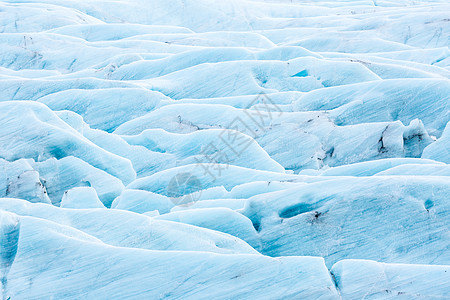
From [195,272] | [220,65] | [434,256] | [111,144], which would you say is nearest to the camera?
[195,272]

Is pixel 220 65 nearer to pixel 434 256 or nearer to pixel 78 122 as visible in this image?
pixel 78 122

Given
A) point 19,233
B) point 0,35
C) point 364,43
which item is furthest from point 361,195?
point 0,35

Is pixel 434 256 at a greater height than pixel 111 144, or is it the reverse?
pixel 434 256

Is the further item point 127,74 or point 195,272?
point 127,74

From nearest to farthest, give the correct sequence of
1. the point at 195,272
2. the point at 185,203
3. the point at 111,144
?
the point at 195,272, the point at 185,203, the point at 111,144

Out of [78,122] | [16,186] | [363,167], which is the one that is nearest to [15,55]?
[78,122]

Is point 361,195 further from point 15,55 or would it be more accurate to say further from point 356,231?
point 15,55
